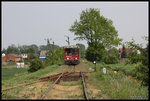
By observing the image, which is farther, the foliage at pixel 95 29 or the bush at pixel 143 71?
the foliage at pixel 95 29

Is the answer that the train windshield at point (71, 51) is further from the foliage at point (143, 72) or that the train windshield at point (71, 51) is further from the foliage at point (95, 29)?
the foliage at point (143, 72)

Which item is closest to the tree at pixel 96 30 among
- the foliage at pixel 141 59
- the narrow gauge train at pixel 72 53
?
the narrow gauge train at pixel 72 53

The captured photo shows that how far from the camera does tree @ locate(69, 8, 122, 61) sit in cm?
3891

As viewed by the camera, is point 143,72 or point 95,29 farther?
point 95,29

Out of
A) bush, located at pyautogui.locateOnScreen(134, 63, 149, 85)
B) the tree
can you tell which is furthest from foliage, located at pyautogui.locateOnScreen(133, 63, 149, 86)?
the tree

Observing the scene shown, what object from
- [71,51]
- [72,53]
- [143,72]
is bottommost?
[143,72]

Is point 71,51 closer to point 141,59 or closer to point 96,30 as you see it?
point 96,30

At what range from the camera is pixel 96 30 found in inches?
1544

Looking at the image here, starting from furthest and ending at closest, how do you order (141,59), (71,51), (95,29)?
(95,29)
(71,51)
(141,59)

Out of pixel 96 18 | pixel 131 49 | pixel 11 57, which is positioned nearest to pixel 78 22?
pixel 96 18

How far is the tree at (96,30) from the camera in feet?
128

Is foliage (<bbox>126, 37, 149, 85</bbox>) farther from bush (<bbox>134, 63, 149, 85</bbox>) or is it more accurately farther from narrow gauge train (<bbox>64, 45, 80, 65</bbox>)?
narrow gauge train (<bbox>64, 45, 80, 65</bbox>)

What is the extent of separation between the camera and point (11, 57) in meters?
118

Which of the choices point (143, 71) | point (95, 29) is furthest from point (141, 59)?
point (95, 29)
